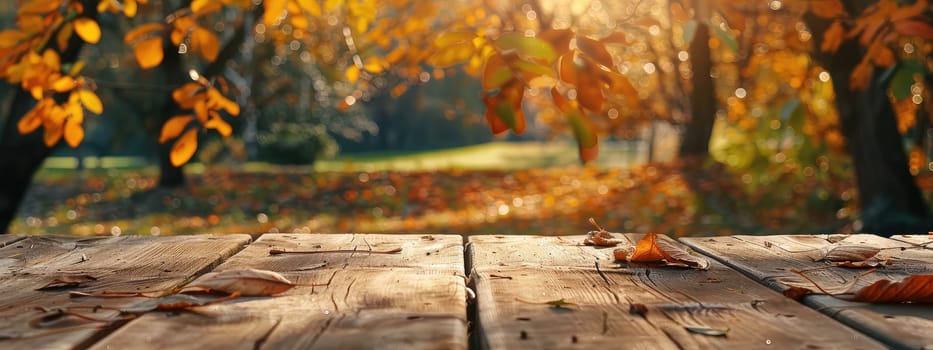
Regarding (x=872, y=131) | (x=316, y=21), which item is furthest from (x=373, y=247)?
(x=316, y=21)

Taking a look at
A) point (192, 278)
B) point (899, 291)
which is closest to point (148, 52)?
point (192, 278)

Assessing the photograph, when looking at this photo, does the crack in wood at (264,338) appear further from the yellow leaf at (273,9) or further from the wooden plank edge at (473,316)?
the yellow leaf at (273,9)

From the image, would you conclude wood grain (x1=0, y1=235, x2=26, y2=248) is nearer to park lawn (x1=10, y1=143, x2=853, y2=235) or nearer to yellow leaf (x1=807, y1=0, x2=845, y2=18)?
yellow leaf (x1=807, y1=0, x2=845, y2=18)

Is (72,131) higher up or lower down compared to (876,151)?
higher up

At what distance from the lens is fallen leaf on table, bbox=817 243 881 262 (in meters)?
2.14

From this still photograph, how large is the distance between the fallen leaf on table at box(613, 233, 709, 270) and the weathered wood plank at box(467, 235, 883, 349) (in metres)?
0.04

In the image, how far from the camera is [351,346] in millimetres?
1285

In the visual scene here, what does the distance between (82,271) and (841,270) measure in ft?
5.61

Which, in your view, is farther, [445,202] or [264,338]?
[445,202]

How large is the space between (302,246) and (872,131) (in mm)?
5252

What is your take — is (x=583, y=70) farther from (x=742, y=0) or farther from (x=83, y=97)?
(x=742, y=0)

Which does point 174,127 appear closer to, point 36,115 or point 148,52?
point 148,52

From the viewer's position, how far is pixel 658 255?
2.12 metres

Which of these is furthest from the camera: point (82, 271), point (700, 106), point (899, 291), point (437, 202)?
point (700, 106)
